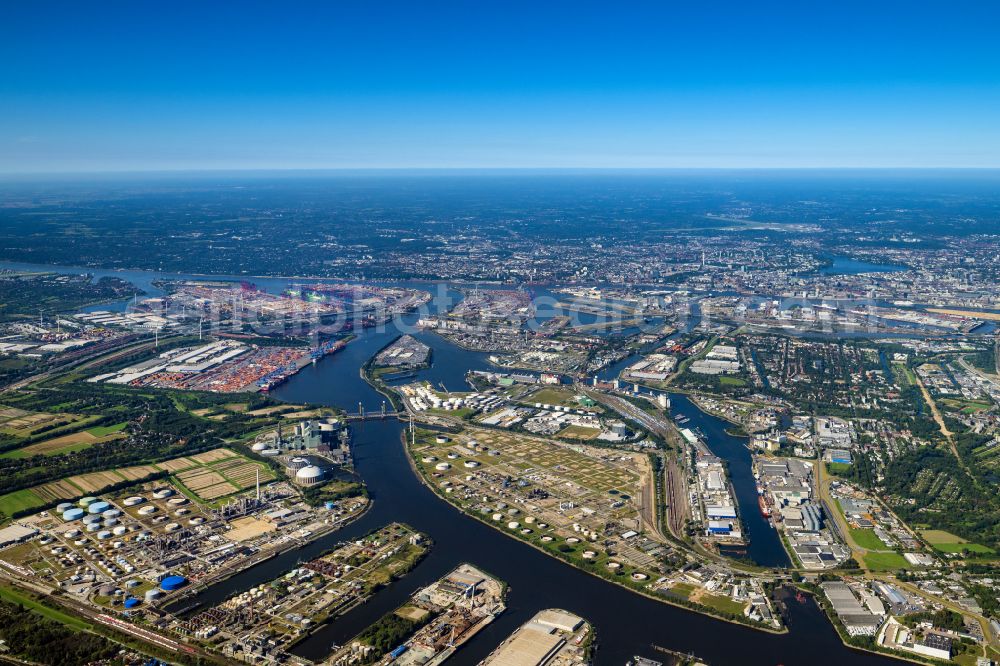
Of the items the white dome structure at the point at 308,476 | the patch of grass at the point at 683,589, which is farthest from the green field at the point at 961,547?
the white dome structure at the point at 308,476

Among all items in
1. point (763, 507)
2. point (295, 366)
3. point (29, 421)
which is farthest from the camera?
point (295, 366)

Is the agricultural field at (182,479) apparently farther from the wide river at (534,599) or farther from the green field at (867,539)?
the green field at (867,539)

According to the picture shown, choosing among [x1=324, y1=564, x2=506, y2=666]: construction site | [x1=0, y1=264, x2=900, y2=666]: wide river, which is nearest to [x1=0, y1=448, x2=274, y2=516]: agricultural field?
[x1=0, y1=264, x2=900, y2=666]: wide river

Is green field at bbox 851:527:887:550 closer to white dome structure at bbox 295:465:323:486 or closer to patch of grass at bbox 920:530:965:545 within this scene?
patch of grass at bbox 920:530:965:545

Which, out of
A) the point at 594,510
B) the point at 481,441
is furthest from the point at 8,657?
the point at 481,441

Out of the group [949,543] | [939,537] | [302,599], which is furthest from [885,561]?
[302,599]

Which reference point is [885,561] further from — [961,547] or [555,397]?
[555,397]
